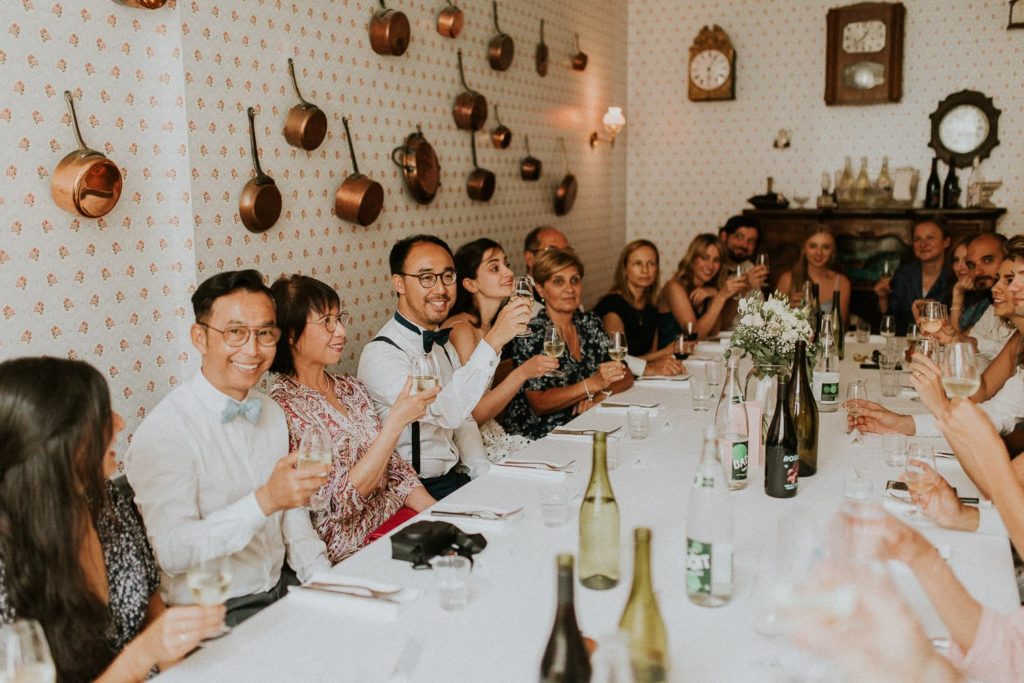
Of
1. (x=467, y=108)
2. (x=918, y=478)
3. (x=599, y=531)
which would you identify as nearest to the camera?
(x=599, y=531)

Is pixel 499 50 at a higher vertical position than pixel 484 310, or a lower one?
higher

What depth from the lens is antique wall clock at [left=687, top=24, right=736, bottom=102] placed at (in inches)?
286

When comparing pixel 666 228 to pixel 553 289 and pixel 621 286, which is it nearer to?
pixel 621 286

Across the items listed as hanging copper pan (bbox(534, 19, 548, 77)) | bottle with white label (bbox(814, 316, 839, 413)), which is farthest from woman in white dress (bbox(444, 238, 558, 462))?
hanging copper pan (bbox(534, 19, 548, 77))

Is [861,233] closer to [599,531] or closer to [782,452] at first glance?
[782,452]

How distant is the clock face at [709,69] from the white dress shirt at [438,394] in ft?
16.2

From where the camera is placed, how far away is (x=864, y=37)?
22.2 feet

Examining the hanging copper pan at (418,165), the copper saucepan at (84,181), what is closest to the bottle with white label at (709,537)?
the copper saucepan at (84,181)

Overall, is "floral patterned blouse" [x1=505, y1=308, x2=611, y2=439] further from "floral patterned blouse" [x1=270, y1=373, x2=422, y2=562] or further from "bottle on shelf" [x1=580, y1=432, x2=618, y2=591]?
"bottle on shelf" [x1=580, y1=432, x2=618, y2=591]

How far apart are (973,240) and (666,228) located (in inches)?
127

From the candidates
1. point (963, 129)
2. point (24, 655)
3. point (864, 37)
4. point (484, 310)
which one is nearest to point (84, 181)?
point (484, 310)

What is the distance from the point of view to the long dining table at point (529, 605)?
4.79 ft

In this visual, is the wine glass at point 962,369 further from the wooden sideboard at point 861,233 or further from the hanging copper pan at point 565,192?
the wooden sideboard at point 861,233

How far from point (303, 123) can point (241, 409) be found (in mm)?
1612
